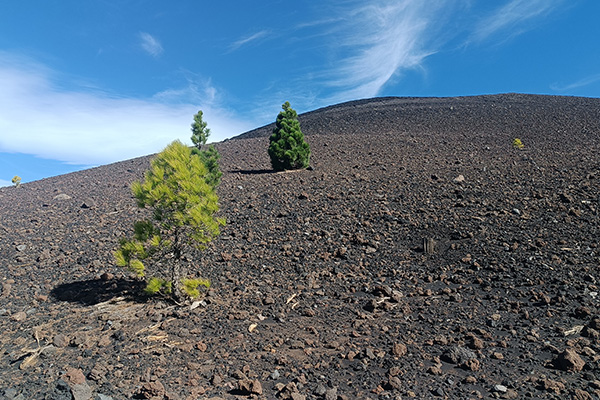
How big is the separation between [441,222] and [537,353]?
4825mm

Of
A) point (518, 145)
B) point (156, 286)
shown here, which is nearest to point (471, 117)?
point (518, 145)

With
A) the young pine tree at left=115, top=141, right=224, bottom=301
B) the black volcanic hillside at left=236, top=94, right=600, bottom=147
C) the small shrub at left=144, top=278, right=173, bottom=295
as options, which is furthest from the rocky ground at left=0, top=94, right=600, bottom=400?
the black volcanic hillside at left=236, top=94, right=600, bottom=147

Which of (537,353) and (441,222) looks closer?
(537,353)

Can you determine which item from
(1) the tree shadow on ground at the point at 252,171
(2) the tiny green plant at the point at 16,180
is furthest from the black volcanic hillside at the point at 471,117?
(2) the tiny green plant at the point at 16,180

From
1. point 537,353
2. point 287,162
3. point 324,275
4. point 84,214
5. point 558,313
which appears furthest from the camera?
point 287,162

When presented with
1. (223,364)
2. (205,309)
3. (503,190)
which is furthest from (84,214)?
(503,190)

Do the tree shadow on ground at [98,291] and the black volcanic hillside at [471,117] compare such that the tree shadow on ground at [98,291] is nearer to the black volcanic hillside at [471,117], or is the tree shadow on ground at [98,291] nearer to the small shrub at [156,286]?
the small shrub at [156,286]

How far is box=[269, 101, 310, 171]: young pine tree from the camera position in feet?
54.4

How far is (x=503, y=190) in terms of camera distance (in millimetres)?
10688

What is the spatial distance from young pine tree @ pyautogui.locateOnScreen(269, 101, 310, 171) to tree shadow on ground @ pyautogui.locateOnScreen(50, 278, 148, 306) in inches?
378

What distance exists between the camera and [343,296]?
6.83m

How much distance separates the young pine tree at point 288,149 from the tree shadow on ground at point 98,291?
960cm

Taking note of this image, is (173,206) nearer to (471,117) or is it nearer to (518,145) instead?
(518,145)

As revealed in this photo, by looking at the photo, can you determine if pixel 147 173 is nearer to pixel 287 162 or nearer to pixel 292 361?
pixel 292 361
